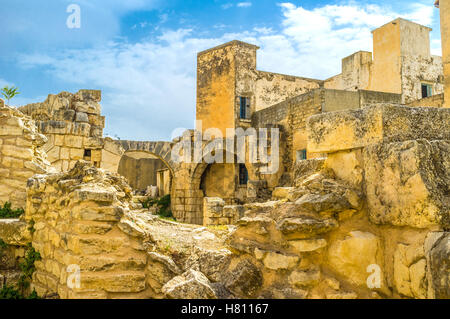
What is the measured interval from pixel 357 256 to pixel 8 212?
4.65 meters

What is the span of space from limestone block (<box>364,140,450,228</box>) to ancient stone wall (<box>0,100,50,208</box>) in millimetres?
4715

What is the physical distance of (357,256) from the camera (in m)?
2.23

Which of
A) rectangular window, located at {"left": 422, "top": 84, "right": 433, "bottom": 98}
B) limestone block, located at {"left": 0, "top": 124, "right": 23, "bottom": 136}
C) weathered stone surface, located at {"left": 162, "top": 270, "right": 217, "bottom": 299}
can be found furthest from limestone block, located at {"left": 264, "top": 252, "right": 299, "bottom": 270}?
rectangular window, located at {"left": 422, "top": 84, "right": 433, "bottom": 98}

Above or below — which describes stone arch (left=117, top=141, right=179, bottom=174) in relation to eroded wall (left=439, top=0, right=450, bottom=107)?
below

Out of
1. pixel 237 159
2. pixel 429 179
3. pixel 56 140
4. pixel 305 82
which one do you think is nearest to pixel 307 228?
pixel 429 179

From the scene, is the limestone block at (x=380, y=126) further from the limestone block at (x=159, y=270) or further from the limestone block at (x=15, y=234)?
the limestone block at (x=15, y=234)

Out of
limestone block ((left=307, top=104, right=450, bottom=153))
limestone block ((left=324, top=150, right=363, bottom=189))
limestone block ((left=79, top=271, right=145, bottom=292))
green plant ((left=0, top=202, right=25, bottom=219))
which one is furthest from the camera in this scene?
green plant ((left=0, top=202, right=25, bottom=219))

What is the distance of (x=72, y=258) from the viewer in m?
2.98

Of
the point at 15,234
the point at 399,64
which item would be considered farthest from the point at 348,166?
the point at 399,64

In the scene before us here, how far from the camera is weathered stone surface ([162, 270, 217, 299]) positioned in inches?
95.7

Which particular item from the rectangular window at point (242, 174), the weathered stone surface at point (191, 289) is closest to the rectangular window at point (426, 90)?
the rectangular window at point (242, 174)

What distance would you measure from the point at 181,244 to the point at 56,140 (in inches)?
252

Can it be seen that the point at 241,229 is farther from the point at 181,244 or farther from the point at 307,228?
the point at 181,244

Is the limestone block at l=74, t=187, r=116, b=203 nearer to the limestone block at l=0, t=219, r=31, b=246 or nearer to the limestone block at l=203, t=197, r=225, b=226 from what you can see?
the limestone block at l=0, t=219, r=31, b=246
